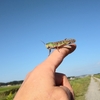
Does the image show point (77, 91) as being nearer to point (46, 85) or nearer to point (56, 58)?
point (56, 58)

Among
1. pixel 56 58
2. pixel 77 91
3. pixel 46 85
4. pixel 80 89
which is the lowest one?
pixel 80 89

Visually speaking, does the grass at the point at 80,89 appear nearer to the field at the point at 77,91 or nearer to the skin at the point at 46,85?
the field at the point at 77,91

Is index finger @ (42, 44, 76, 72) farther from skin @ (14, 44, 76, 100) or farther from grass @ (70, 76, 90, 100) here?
grass @ (70, 76, 90, 100)

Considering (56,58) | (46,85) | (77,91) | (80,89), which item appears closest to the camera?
(46,85)

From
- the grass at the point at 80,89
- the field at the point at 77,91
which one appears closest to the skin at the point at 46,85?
the field at the point at 77,91

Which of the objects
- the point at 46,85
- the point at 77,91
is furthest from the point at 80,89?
the point at 46,85

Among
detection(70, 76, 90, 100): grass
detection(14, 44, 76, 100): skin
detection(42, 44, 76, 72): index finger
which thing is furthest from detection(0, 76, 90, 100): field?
detection(14, 44, 76, 100): skin

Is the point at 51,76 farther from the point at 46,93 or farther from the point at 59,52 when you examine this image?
the point at 59,52

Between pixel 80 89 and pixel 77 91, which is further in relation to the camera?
pixel 80 89

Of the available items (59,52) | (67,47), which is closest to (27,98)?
(59,52)

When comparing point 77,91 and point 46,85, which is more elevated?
point 46,85
